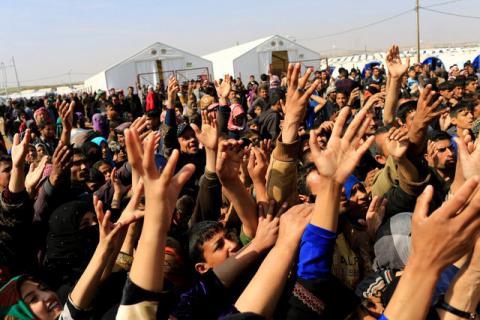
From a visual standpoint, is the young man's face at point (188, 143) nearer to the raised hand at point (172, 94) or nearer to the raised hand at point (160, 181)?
the raised hand at point (172, 94)

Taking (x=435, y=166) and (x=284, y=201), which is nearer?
(x=284, y=201)

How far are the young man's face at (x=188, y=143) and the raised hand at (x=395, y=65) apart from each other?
2037mm

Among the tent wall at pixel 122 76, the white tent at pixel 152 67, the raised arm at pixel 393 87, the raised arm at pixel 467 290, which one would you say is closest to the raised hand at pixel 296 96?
the raised arm at pixel 467 290

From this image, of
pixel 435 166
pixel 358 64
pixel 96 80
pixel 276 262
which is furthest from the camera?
pixel 96 80

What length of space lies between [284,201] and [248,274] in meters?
0.68

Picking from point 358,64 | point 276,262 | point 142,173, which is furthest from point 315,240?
point 358,64

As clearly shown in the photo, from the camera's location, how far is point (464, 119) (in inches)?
193

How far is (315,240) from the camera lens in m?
1.57

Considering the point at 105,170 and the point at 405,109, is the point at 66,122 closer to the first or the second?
the point at 105,170

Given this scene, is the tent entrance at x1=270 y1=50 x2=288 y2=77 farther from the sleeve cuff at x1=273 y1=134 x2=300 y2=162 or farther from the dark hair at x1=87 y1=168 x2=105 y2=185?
the sleeve cuff at x1=273 y1=134 x2=300 y2=162

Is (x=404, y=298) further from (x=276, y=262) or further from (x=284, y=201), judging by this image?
(x=284, y=201)

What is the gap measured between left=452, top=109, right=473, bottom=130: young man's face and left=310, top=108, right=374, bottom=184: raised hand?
373 centimetres

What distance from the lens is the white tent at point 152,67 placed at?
86.0 feet

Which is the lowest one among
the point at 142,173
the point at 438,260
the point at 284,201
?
the point at 284,201
